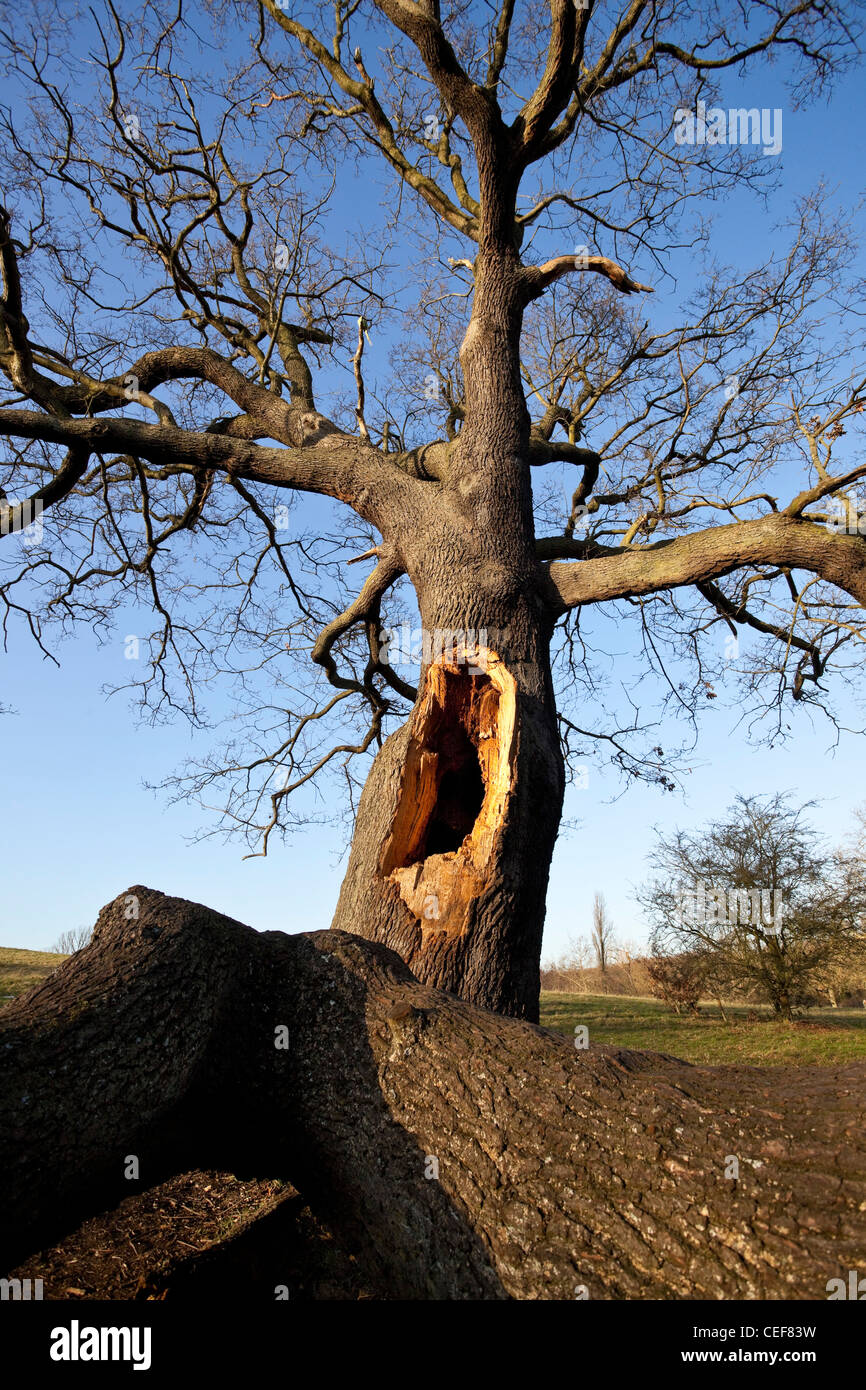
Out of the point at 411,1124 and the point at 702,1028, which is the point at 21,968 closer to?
the point at 702,1028

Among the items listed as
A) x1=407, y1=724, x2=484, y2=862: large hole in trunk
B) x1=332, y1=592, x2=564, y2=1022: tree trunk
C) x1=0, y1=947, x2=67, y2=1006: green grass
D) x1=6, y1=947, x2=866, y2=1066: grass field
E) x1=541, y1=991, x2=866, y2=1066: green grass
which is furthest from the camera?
x1=541, y1=991, x2=866, y2=1066: green grass

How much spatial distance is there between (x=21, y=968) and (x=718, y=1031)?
11.2 metres

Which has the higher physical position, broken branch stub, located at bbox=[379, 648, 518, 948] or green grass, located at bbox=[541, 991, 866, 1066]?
broken branch stub, located at bbox=[379, 648, 518, 948]

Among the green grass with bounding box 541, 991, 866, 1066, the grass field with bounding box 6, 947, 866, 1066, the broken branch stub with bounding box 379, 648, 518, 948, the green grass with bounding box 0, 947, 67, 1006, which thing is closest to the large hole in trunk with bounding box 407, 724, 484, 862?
the broken branch stub with bounding box 379, 648, 518, 948

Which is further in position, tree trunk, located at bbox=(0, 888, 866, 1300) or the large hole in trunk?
the large hole in trunk

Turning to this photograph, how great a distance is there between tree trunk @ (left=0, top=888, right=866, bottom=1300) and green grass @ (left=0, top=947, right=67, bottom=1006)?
6.70 metres

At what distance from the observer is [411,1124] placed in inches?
90.2

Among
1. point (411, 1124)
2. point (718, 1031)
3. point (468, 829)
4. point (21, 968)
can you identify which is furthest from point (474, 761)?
point (718, 1031)

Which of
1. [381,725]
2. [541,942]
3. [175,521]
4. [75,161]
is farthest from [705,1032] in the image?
[75,161]

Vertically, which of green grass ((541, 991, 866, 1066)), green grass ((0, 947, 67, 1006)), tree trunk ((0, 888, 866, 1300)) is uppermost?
tree trunk ((0, 888, 866, 1300))

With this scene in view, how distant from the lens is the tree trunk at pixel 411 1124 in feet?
6.00

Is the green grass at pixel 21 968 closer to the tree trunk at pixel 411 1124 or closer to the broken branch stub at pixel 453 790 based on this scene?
the broken branch stub at pixel 453 790

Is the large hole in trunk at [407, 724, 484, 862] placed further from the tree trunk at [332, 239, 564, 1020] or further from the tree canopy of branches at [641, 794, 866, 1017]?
the tree canopy of branches at [641, 794, 866, 1017]

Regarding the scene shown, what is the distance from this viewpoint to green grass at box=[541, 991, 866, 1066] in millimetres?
10469
